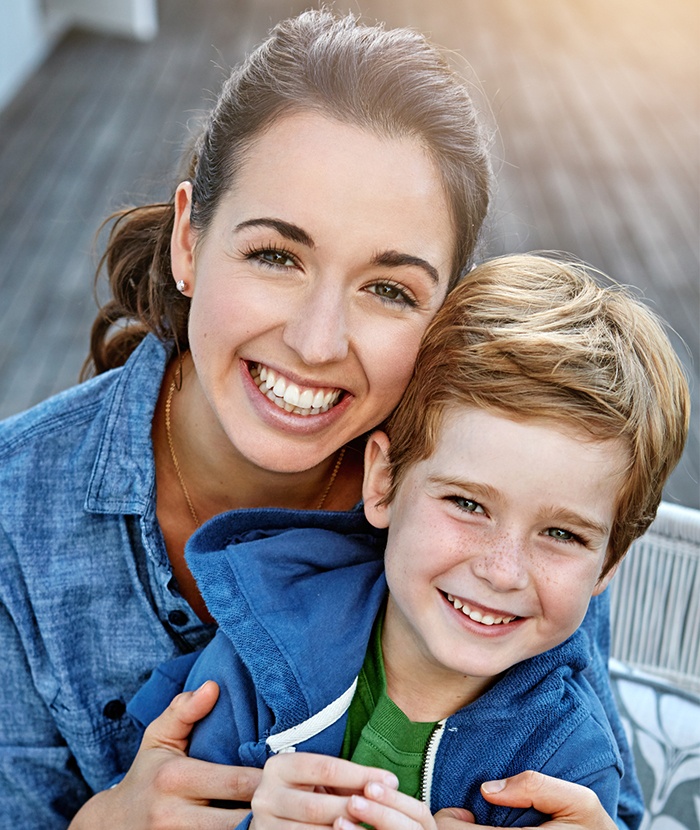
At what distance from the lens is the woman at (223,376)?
132 centimetres

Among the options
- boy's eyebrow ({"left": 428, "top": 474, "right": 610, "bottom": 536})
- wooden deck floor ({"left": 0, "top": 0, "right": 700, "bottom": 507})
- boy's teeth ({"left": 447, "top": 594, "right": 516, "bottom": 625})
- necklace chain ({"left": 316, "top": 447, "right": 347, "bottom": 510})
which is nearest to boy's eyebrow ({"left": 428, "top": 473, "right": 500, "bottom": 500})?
boy's eyebrow ({"left": 428, "top": 474, "right": 610, "bottom": 536})

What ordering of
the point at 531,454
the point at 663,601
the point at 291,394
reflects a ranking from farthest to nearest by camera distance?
the point at 663,601, the point at 291,394, the point at 531,454

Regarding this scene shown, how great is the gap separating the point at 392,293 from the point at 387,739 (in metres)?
0.54

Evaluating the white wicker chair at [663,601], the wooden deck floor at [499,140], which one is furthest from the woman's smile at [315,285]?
the wooden deck floor at [499,140]

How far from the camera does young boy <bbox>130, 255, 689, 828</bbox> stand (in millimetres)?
1188

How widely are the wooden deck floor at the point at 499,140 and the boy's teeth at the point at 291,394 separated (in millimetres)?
2208

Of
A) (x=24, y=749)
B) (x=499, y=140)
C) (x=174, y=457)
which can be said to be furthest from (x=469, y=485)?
(x=499, y=140)

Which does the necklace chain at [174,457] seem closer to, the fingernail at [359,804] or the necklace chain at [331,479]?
the necklace chain at [331,479]

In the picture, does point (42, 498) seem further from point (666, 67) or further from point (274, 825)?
point (666, 67)

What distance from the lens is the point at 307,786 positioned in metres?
1.14

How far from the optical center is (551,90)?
6477 mm

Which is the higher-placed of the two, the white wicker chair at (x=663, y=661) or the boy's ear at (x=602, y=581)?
the boy's ear at (x=602, y=581)

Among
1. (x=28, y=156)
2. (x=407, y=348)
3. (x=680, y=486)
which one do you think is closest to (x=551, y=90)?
(x=28, y=156)

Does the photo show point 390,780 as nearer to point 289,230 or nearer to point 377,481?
point 377,481
